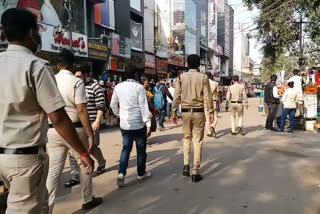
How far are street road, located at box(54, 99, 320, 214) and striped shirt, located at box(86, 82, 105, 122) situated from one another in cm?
104

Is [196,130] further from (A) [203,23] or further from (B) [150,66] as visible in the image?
(A) [203,23]

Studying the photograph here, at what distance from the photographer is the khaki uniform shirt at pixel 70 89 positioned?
407 centimetres

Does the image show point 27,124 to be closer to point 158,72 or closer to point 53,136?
point 53,136

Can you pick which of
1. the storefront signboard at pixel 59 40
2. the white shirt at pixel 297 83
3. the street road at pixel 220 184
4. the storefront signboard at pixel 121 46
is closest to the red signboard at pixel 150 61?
the storefront signboard at pixel 121 46

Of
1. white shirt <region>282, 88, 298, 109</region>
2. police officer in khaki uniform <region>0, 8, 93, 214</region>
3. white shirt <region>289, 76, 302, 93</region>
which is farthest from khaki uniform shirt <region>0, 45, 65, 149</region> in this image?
white shirt <region>289, 76, 302, 93</region>

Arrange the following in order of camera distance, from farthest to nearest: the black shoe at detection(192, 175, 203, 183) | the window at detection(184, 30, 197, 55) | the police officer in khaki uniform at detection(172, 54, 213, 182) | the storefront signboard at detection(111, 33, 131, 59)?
the window at detection(184, 30, 197, 55), the storefront signboard at detection(111, 33, 131, 59), the police officer in khaki uniform at detection(172, 54, 213, 182), the black shoe at detection(192, 175, 203, 183)

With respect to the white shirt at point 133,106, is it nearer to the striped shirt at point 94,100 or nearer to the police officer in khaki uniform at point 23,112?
the striped shirt at point 94,100

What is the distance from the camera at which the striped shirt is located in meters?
5.54

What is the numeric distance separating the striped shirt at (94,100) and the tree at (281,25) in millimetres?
13022

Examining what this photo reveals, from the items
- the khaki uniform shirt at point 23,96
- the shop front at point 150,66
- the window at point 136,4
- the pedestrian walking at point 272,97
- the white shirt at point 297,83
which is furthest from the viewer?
the shop front at point 150,66

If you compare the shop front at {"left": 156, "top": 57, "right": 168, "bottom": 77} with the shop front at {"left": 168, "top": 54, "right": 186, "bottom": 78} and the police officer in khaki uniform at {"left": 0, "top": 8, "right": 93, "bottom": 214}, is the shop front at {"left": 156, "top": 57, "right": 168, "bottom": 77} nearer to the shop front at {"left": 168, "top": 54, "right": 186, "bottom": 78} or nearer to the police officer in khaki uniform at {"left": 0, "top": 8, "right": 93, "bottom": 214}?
the shop front at {"left": 168, "top": 54, "right": 186, "bottom": 78}

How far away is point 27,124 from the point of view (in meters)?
2.25

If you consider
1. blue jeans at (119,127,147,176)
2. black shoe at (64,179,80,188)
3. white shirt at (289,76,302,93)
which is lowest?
black shoe at (64,179,80,188)

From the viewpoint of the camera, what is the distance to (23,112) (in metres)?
2.24
